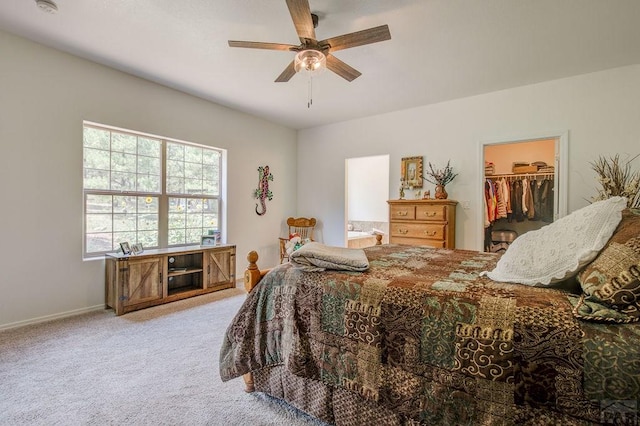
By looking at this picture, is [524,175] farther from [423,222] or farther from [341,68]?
[341,68]

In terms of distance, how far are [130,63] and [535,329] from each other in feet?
13.7

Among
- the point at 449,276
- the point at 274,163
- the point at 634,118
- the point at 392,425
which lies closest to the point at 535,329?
the point at 449,276

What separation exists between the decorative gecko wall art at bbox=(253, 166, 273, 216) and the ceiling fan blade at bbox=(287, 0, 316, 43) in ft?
10.6

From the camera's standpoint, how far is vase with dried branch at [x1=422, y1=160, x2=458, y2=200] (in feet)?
13.5

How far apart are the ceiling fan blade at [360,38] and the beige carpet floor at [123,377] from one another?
96.6 inches

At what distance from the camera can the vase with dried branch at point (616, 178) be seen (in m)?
2.83

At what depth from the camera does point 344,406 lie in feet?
4.76

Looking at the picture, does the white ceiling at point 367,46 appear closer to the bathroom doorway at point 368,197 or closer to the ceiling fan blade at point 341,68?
the ceiling fan blade at point 341,68

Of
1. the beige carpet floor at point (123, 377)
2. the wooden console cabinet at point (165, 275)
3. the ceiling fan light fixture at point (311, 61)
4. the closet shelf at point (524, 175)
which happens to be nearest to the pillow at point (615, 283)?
the beige carpet floor at point (123, 377)

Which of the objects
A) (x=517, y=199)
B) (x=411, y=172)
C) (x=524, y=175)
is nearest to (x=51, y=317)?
(x=411, y=172)

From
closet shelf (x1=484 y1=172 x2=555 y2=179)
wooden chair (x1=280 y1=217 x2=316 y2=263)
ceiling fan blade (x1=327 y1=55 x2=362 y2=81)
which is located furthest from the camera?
wooden chair (x1=280 y1=217 x2=316 y2=263)

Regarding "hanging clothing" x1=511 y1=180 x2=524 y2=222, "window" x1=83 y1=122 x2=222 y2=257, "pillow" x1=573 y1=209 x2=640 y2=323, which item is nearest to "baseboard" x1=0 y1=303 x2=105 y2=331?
"window" x1=83 y1=122 x2=222 y2=257

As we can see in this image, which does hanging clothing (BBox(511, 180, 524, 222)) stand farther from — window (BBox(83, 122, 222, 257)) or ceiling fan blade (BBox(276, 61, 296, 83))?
window (BBox(83, 122, 222, 257))

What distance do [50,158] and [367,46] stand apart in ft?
11.2
